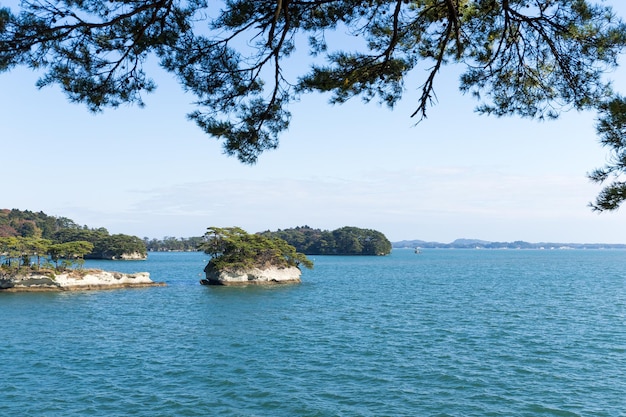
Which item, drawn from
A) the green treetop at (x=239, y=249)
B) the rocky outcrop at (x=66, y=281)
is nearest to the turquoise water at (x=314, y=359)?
the rocky outcrop at (x=66, y=281)

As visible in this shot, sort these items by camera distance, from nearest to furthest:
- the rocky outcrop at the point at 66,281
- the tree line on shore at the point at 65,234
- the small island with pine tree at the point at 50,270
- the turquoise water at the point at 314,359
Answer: the turquoise water at the point at 314,359 < the rocky outcrop at the point at 66,281 < the small island with pine tree at the point at 50,270 < the tree line on shore at the point at 65,234

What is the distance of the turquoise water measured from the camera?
50.1 ft

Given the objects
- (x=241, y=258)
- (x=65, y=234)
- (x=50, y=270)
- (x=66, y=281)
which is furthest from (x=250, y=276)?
(x=65, y=234)

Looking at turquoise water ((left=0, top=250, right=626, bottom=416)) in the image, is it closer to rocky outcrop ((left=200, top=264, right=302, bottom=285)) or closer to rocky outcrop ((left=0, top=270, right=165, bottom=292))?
rocky outcrop ((left=0, top=270, right=165, bottom=292))

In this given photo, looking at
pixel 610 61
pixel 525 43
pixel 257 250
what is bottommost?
pixel 257 250

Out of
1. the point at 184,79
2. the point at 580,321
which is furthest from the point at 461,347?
the point at 184,79

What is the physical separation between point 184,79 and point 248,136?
131 cm

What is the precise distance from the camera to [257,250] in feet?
188

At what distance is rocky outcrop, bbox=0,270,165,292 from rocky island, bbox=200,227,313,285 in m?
8.93

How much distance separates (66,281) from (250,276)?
63.3ft

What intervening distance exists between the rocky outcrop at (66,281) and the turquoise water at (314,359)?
28.1 feet

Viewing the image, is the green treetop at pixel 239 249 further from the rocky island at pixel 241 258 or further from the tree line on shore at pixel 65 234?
the tree line on shore at pixel 65 234

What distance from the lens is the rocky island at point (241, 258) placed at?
55.8 metres

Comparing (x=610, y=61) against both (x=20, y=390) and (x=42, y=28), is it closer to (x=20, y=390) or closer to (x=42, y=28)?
(x=42, y=28)
